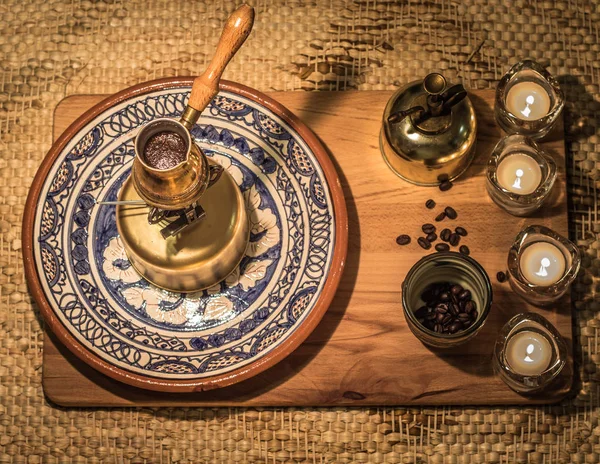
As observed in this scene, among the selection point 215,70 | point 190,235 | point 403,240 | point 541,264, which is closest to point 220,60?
point 215,70

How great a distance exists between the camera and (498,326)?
36.6 inches

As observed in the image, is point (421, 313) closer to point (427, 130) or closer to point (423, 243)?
point (423, 243)

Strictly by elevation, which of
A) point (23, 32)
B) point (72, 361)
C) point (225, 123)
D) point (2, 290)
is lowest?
point (72, 361)

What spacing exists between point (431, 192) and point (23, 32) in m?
0.58

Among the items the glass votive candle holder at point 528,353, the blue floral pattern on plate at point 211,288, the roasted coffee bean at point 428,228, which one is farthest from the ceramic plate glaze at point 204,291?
the glass votive candle holder at point 528,353

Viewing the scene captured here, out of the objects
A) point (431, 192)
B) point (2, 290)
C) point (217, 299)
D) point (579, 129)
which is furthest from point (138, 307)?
point (579, 129)

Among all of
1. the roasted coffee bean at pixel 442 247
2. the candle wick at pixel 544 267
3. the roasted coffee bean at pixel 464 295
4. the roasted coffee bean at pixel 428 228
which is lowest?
the roasted coffee bean at pixel 464 295

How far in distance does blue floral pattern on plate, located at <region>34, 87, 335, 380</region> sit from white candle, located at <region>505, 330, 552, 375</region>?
0.77 ft

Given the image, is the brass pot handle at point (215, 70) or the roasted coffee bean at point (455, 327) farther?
the roasted coffee bean at point (455, 327)

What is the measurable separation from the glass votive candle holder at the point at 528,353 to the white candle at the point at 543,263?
48 mm

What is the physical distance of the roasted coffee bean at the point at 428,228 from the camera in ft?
3.08

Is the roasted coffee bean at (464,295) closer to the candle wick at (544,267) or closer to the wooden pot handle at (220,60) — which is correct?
the candle wick at (544,267)

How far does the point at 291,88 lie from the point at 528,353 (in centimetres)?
44

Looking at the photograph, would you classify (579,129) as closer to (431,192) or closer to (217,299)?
(431,192)
